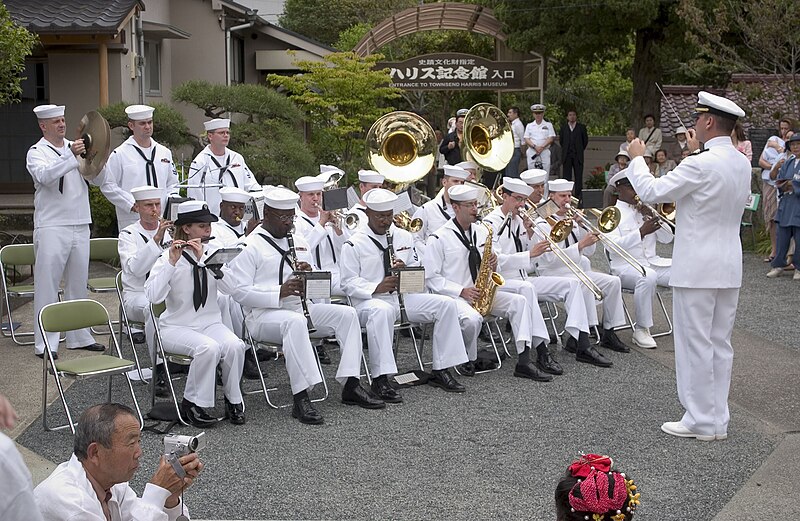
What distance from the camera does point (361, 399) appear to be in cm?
798

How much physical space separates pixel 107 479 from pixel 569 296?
6.50 metres

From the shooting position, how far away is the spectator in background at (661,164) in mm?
18888

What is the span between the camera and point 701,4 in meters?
21.4

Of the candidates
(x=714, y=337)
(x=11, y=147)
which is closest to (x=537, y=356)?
(x=714, y=337)

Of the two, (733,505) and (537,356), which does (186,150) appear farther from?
(733,505)

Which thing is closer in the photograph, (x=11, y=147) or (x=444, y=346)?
(x=444, y=346)

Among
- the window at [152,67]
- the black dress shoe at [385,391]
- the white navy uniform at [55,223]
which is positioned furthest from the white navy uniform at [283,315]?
the window at [152,67]

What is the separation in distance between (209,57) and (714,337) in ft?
56.0

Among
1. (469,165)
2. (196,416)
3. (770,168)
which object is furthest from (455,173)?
(770,168)

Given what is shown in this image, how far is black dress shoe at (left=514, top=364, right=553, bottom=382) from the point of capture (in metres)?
8.88

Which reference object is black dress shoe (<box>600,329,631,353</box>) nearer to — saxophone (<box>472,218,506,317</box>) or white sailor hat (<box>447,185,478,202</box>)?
saxophone (<box>472,218,506,317</box>)

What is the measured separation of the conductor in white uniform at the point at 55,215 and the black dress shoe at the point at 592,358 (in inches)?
172

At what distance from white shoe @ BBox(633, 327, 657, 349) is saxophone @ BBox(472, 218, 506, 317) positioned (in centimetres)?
184

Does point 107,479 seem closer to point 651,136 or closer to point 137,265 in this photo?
point 137,265
